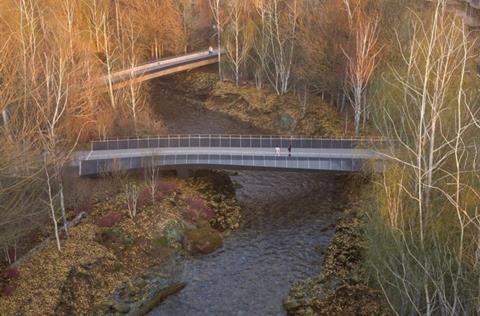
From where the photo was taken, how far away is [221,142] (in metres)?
38.5

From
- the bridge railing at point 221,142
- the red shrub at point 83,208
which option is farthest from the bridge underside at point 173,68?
the red shrub at point 83,208

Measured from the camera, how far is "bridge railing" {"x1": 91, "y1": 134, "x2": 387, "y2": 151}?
3788 cm

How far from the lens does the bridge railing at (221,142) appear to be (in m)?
37.9

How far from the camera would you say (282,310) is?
24422 millimetres

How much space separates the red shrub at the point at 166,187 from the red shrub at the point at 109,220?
4.41 meters

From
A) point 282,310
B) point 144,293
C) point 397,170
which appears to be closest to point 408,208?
point 397,170

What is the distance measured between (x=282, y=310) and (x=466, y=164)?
11.5m

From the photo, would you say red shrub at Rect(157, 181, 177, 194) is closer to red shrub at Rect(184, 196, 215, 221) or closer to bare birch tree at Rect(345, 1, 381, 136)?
red shrub at Rect(184, 196, 215, 221)

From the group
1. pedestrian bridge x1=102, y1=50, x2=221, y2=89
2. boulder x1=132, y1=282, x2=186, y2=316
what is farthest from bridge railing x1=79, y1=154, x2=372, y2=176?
pedestrian bridge x1=102, y1=50, x2=221, y2=89

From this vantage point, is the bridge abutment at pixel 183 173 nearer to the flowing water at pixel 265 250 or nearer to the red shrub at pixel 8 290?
the flowing water at pixel 265 250

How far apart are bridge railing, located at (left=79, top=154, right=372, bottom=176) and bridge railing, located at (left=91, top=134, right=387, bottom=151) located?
1877mm

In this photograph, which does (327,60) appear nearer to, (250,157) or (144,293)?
(250,157)

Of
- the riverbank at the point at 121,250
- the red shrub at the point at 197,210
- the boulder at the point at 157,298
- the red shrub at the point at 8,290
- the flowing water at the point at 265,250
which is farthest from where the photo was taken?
the red shrub at the point at 197,210

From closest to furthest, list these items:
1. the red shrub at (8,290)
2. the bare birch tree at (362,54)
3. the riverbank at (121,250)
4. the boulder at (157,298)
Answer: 1. the red shrub at (8,290)
2. the riverbank at (121,250)
3. the boulder at (157,298)
4. the bare birch tree at (362,54)
